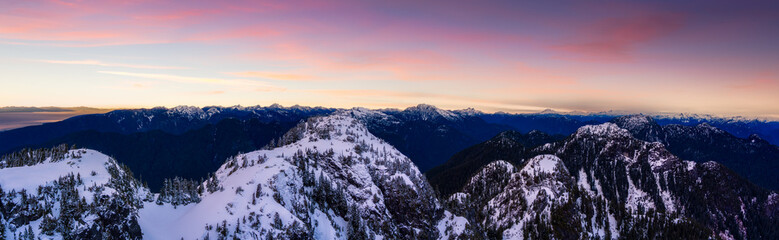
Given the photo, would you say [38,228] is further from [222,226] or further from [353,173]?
[353,173]

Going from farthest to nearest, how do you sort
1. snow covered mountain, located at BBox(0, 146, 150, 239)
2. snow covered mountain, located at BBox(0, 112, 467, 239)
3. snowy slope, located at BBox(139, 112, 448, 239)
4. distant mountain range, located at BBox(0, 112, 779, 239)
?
1. snowy slope, located at BBox(139, 112, 448, 239)
2. snow covered mountain, located at BBox(0, 112, 467, 239)
3. distant mountain range, located at BBox(0, 112, 779, 239)
4. snow covered mountain, located at BBox(0, 146, 150, 239)

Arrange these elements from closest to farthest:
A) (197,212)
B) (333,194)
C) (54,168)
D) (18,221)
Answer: (18,221) → (54,168) → (197,212) → (333,194)

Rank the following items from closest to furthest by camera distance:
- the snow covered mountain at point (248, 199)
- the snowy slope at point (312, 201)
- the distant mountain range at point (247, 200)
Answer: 1. the distant mountain range at point (247, 200)
2. the snow covered mountain at point (248, 199)
3. the snowy slope at point (312, 201)

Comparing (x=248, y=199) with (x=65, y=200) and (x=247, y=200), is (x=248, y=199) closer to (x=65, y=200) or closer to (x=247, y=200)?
(x=247, y=200)

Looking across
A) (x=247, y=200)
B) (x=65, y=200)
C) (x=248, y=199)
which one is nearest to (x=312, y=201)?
(x=248, y=199)

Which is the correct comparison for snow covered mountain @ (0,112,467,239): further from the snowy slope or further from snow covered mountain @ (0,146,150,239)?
the snowy slope

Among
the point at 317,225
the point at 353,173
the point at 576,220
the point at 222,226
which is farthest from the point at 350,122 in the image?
the point at 576,220

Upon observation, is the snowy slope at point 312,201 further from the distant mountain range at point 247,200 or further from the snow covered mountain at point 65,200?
the snow covered mountain at point 65,200

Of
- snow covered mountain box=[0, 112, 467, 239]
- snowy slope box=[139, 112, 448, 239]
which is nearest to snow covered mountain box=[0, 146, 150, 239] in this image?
snow covered mountain box=[0, 112, 467, 239]

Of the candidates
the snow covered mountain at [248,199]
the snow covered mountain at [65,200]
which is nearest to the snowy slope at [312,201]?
the snow covered mountain at [248,199]

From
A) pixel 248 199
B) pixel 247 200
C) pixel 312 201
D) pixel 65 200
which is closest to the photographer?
pixel 65 200

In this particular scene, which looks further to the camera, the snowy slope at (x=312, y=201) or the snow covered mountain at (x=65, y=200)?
the snowy slope at (x=312, y=201)
